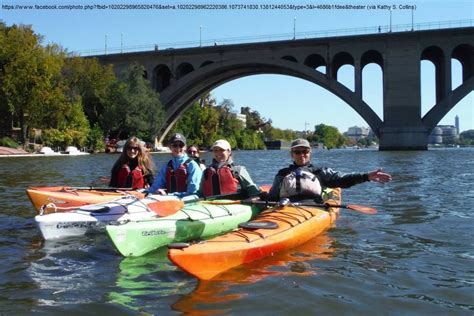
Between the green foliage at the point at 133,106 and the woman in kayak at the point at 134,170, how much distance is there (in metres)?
39.6

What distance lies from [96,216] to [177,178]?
1.45 metres

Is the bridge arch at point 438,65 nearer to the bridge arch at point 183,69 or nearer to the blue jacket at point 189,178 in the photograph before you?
the bridge arch at point 183,69

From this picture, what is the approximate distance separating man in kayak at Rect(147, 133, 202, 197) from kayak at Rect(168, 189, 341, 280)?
57.1 inches

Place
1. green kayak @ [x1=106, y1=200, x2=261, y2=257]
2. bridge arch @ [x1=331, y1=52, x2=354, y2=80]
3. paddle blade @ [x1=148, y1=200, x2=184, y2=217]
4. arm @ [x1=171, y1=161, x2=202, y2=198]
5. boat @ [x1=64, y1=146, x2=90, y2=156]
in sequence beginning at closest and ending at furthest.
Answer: green kayak @ [x1=106, y1=200, x2=261, y2=257]
paddle blade @ [x1=148, y1=200, x2=184, y2=217]
arm @ [x1=171, y1=161, x2=202, y2=198]
boat @ [x1=64, y1=146, x2=90, y2=156]
bridge arch @ [x1=331, y1=52, x2=354, y2=80]

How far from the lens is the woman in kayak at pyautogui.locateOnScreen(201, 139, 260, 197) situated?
6.86m

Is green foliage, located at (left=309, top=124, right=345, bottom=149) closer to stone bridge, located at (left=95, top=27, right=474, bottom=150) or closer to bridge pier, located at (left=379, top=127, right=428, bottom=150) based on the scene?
stone bridge, located at (left=95, top=27, right=474, bottom=150)

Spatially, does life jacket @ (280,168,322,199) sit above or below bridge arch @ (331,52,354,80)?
below

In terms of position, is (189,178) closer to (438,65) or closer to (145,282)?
(145,282)

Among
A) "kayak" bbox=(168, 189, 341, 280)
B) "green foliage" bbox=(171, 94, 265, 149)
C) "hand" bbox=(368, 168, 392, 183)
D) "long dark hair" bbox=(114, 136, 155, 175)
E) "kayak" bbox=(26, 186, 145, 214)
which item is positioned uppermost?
"green foliage" bbox=(171, 94, 265, 149)

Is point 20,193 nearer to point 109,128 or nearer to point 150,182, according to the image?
point 150,182

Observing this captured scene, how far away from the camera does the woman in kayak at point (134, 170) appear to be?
771 cm

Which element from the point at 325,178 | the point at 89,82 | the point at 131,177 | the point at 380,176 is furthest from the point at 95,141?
the point at 380,176

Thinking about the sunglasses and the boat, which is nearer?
the sunglasses

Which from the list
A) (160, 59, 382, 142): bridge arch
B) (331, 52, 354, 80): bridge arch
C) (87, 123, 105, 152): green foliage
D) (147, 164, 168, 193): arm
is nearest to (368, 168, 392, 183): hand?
(147, 164, 168, 193): arm
